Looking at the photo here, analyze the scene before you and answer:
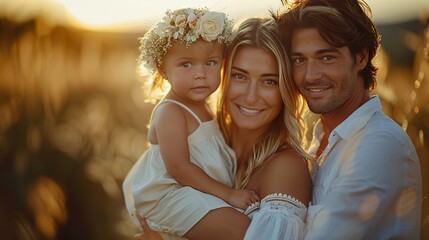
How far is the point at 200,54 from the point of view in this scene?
440 cm

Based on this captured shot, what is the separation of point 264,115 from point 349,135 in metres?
0.57

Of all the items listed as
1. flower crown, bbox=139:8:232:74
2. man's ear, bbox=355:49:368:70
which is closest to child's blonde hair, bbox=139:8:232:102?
flower crown, bbox=139:8:232:74

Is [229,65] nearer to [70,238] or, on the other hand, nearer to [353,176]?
[353,176]

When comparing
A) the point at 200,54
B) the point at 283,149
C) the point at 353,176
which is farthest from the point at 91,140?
the point at 353,176

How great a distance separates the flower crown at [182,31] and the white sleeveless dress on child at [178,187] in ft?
1.08

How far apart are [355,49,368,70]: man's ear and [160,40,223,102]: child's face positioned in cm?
86

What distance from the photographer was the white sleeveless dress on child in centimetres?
415

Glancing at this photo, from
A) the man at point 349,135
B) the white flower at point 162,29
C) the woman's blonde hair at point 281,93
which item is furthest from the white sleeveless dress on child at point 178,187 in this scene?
the man at point 349,135

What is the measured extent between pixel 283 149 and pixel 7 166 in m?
1.74

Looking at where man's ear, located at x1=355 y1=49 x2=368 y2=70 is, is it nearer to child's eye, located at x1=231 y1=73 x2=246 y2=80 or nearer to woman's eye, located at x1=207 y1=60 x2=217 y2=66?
child's eye, located at x1=231 y1=73 x2=246 y2=80

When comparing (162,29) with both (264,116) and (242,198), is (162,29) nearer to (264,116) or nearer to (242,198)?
(264,116)

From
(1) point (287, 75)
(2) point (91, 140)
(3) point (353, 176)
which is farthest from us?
(2) point (91, 140)

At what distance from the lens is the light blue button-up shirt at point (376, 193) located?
3.66 meters

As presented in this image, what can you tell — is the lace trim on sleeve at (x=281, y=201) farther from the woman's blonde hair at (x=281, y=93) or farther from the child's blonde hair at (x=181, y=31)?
the child's blonde hair at (x=181, y=31)
